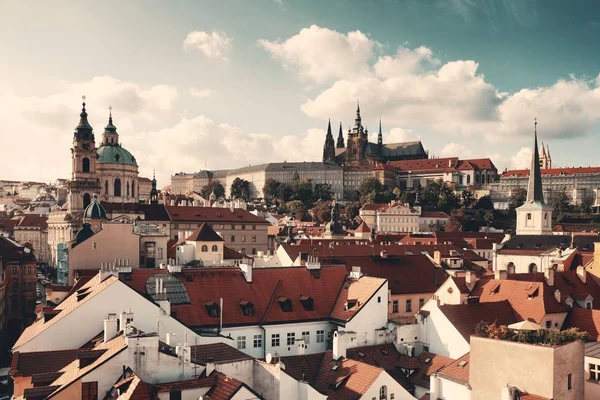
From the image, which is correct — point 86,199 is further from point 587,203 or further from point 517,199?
point 587,203

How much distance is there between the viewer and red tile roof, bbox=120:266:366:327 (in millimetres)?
34125

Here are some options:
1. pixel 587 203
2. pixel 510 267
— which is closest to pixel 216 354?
pixel 510 267

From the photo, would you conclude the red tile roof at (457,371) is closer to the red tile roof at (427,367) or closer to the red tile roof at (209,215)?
the red tile roof at (427,367)

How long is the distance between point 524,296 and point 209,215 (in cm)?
6047

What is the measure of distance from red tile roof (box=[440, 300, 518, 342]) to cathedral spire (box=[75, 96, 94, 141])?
75171mm

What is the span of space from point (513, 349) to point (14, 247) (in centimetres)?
5656

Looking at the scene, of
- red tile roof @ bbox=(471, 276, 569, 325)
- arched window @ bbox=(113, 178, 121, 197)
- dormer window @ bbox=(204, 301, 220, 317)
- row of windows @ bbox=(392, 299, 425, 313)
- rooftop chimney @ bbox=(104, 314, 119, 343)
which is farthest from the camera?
arched window @ bbox=(113, 178, 121, 197)

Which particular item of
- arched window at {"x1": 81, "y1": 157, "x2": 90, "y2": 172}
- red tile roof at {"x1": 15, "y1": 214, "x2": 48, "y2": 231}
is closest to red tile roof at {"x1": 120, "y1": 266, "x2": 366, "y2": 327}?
arched window at {"x1": 81, "y1": 157, "x2": 90, "y2": 172}

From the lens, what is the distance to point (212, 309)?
113 ft

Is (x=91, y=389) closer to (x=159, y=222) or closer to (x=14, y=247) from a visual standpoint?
(x=14, y=247)

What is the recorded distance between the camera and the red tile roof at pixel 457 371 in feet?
95.3

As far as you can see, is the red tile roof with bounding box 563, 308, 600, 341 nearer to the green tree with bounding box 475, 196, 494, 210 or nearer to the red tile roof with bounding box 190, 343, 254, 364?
the red tile roof with bounding box 190, 343, 254, 364

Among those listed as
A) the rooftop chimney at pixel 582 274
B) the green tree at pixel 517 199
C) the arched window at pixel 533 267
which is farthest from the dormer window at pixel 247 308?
the green tree at pixel 517 199

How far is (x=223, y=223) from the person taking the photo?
9306cm
